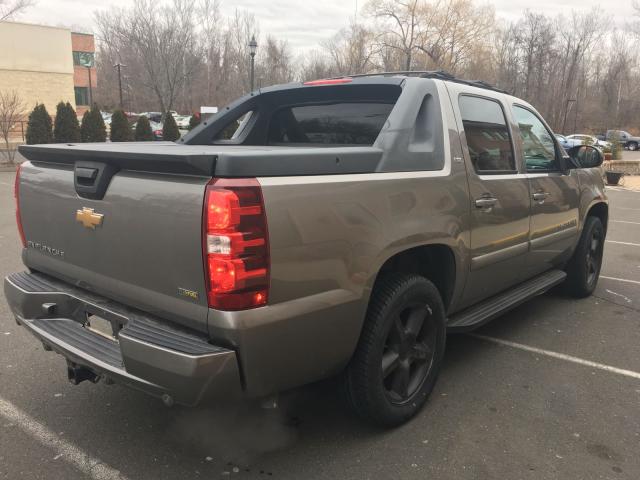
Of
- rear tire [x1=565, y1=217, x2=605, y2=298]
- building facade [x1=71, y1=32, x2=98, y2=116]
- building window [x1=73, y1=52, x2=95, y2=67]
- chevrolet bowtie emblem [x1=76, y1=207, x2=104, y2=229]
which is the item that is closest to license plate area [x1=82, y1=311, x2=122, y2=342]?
chevrolet bowtie emblem [x1=76, y1=207, x2=104, y2=229]

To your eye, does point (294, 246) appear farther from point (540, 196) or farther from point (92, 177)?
point (540, 196)

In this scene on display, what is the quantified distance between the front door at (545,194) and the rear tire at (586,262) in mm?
471

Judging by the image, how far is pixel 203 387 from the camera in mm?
2105

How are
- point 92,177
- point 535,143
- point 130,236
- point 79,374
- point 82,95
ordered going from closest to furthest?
point 130,236, point 92,177, point 79,374, point 535,143, point 82,95

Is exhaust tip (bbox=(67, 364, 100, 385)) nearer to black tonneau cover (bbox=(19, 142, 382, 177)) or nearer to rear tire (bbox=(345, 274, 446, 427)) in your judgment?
black tonneau cover (bbox=(19, 142, 382, 177))

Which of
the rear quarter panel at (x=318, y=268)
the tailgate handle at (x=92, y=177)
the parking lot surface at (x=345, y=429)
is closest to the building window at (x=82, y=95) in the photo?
the parking lot surface at (x=345, y=429)

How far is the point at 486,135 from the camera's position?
362cm

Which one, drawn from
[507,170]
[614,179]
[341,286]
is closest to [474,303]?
[507,170]

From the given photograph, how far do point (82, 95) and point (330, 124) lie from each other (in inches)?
2571

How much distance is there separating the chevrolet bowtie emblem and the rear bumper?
0.39 meters

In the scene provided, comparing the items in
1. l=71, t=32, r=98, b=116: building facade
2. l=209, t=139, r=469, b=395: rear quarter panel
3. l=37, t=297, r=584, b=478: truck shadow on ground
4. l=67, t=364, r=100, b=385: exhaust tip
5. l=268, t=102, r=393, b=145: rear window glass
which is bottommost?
l=37, t=297, r=584, b=478: truck shadow on ground

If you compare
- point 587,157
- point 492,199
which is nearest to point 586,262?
point 587,157

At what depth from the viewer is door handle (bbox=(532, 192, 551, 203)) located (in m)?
4.00

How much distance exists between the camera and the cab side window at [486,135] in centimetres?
343
